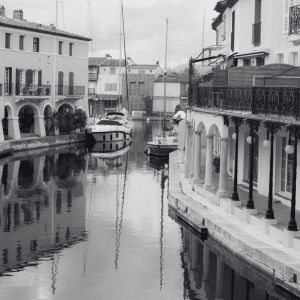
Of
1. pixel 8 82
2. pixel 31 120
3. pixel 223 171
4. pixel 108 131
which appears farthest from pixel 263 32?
pixel 108 131

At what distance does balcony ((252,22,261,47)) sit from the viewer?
27.8m

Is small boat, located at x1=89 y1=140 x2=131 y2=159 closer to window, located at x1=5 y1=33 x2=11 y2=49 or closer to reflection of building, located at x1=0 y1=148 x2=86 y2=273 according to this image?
reflection of building, located at x1=0 y1=148 x2=86 y2=273

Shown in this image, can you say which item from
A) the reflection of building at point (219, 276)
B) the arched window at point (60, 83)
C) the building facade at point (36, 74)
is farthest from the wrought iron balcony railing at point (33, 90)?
the reflection of building at point (219, 276)

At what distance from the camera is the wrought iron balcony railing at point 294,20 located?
75.8 ft

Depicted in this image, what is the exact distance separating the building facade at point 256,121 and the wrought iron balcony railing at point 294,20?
0.11 metres

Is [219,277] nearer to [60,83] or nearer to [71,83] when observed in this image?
[60,83]

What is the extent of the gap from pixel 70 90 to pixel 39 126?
20.8ft

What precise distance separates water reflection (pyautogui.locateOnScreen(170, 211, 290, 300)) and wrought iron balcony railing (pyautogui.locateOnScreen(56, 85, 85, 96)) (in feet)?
133

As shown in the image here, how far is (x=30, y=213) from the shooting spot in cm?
2730

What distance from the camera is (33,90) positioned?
56.2 m

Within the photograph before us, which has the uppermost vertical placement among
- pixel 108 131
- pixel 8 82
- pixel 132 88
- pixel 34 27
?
pixel 34 27

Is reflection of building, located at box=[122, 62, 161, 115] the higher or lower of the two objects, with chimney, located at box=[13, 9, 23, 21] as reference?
lower

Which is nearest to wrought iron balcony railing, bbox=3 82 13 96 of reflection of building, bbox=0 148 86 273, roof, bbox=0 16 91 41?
roof, bbox=0 16 91 41

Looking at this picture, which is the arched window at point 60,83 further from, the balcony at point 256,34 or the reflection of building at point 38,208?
the balcony at point 256,34
